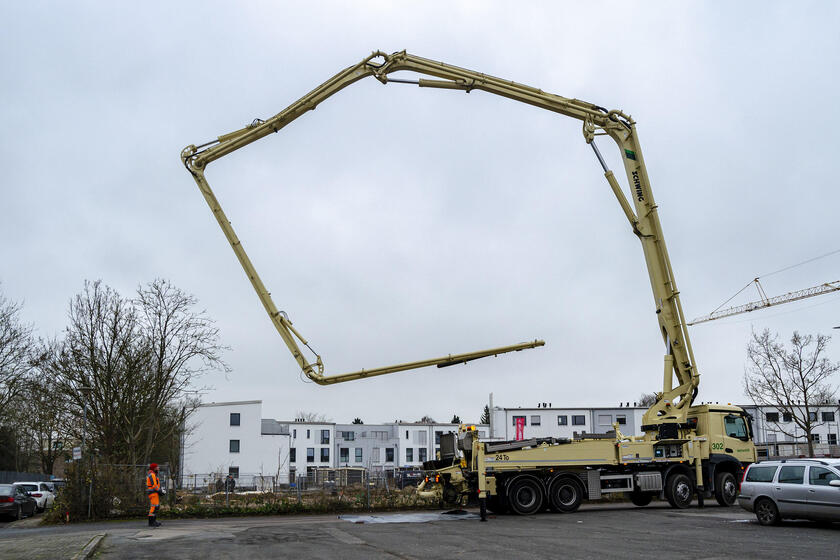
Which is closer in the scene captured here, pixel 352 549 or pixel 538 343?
pixel 352 549

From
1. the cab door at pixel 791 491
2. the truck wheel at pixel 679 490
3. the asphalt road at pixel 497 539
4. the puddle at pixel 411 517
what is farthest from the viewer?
the truck wheel at pixel 679 490

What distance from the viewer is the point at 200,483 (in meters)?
28.8

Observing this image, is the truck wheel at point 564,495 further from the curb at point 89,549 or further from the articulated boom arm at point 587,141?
the curb at point 89,549

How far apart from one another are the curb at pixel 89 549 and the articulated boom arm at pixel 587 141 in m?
6.65

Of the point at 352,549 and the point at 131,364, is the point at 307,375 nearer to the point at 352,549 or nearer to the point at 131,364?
the point at 352,549

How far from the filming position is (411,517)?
72.3ft

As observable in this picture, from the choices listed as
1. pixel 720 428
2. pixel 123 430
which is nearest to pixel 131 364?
pixel 123 430

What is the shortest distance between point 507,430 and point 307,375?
182 feet

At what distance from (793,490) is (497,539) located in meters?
7.54

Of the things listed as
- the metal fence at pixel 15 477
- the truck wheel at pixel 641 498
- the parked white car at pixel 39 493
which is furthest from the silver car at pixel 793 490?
the metal fence at pixel 15 477

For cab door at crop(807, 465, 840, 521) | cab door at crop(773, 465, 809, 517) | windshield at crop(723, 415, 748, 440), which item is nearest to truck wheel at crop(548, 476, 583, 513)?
windshield at crop(723, 415, 748, 440)

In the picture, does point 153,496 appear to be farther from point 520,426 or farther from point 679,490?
point 520,426

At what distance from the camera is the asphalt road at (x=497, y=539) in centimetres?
1292

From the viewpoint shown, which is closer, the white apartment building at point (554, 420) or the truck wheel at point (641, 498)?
the truck wheel at point (641, 498)
